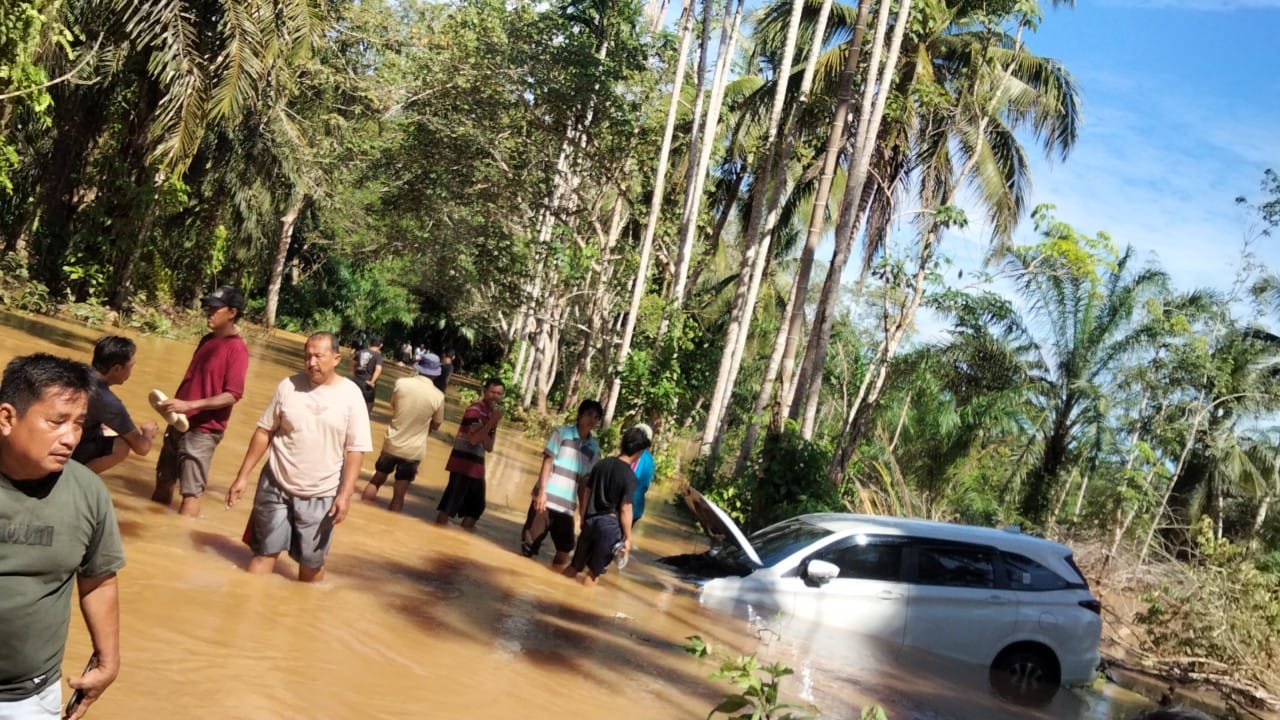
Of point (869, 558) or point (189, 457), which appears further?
point (869, 558)

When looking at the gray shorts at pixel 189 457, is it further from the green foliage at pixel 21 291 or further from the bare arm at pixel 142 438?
the green foliage at pixel 21 291

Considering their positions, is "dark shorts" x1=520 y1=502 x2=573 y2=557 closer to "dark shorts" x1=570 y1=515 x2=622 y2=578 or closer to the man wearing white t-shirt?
"dark shorts" x1=570 y1=515 x2=622 y2=578

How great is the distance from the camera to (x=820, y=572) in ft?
33.2

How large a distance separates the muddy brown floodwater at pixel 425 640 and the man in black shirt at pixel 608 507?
367 millimetres

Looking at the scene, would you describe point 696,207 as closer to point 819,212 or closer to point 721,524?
point 819,212

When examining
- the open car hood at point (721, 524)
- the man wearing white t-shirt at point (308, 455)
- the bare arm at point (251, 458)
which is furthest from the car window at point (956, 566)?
the bare arm at point (251, 458)

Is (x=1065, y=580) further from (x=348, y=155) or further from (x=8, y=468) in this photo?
(x=348, y=155)

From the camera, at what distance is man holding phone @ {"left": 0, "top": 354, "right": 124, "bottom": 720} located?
3176 millimetres

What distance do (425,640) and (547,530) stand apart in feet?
12.4

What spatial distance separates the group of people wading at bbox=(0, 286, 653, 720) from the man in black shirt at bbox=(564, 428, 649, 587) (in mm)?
12

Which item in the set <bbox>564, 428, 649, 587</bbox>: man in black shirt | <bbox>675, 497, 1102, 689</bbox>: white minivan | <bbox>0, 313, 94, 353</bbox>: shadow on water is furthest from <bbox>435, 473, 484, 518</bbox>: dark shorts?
<bbox>0, 313, 94, 353</bbox>: shadow on water

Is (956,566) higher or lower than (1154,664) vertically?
higher

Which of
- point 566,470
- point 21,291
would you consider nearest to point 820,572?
point 566,470

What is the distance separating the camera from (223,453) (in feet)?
43.5
